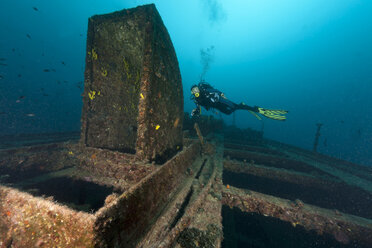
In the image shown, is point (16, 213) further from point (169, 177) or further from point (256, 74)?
point (256, 74)

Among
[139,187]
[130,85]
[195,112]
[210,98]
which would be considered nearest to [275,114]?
[210,98]

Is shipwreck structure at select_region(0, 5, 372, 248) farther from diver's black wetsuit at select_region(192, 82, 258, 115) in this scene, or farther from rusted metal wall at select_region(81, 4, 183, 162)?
diver's black wetsuit at select_region(192, 82, 258, 115)

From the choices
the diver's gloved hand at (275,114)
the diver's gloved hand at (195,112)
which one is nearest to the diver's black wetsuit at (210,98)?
the diver's gloved hand at (195,112)

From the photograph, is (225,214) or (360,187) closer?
(225,214)

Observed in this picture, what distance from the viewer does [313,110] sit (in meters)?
114

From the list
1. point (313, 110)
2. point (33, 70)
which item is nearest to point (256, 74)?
point (313, 110)

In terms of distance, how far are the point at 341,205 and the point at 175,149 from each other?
17.4ft

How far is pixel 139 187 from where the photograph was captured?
1.79m

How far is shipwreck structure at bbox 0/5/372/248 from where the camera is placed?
1477 millimetres

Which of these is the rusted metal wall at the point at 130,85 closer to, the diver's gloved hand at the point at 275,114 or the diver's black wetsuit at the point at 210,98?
the diver's black wetsuit at the point at 210,98

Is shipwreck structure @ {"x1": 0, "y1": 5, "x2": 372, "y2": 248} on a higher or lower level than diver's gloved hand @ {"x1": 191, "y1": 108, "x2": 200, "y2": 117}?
lower

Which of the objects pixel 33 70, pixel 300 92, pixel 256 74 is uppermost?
pixel 256 74

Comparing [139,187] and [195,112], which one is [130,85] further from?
[195,112]

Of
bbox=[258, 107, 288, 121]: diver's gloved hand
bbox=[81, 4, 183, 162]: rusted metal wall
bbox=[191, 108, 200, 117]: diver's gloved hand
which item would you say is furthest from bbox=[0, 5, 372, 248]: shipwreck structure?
bbox=[258, 107, 288, 121]: diver's gloved hand
